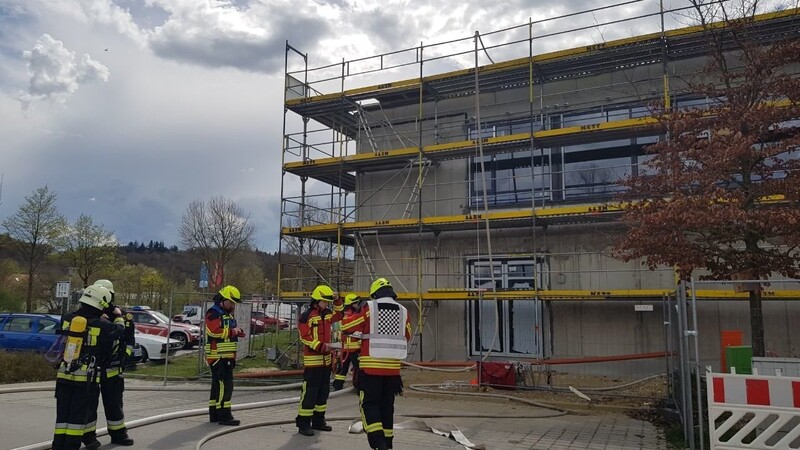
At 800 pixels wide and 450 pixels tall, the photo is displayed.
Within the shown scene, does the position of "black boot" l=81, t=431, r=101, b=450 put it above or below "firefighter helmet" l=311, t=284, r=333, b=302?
below

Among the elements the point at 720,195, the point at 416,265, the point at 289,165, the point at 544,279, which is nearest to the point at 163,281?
the point at 289,165

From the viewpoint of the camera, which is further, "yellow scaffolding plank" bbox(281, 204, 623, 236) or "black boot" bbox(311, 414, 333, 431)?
"yellow scaffolding plank" bbox(281, 204, 623, 236)

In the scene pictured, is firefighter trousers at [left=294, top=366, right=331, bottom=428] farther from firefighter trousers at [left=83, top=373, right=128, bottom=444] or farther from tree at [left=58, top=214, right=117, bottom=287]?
tree at [left=58, top=214, right=117, bottom=287]

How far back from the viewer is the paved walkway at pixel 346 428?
719 cm

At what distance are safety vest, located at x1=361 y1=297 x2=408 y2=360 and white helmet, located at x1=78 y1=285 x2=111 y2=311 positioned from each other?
9.41 ft

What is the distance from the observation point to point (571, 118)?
15945 mm

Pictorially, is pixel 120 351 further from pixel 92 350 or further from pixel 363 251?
pixel 363 251

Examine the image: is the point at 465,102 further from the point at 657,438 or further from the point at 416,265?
the point at 657,438

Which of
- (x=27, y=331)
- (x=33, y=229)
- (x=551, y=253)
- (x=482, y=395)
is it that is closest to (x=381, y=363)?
(x=482, y=395)

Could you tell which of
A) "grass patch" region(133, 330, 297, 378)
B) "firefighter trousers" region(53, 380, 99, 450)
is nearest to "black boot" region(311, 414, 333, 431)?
"firefighter trousers" region(53, 380, 99, 450)

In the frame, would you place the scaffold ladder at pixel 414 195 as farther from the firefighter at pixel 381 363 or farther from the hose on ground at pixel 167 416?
the firefighter at pixel 381 363

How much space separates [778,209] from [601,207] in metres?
5.07

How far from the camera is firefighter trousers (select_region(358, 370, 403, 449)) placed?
20.1 feet

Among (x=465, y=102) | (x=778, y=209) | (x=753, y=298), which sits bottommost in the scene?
(x=753, y=298)
